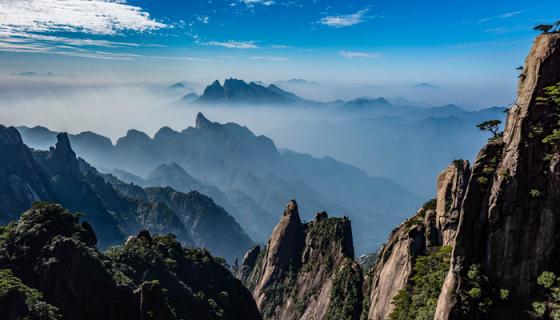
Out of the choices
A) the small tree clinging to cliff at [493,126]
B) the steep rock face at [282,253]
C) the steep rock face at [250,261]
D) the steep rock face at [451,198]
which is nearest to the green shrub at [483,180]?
the small tree clinging to cliff at [493,126]

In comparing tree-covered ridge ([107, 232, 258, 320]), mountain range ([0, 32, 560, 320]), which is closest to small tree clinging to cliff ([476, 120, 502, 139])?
mountain range ([0, 32, 560, 320])

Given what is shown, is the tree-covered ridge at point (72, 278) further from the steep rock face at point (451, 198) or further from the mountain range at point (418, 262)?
the steep rock face at point (451, 198)

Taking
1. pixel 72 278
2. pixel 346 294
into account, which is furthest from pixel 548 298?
pixel 72 278

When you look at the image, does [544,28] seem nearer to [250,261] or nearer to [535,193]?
[535,193]

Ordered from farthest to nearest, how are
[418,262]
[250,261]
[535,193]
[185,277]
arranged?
[250,261] < [185,277] < [418,262] < [535,193]

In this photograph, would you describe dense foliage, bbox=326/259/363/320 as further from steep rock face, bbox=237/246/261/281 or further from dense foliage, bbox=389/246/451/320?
steep rock face, bbox=237/246/261/281
